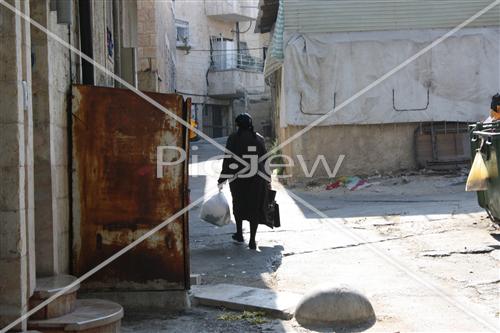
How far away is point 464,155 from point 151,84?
297 inches

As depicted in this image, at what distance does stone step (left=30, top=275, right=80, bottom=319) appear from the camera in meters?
4.12

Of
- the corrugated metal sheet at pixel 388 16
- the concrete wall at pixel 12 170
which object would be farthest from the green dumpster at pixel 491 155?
the corrugated metal sheet at pixel 388 16

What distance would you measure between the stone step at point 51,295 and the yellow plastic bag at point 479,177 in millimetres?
5302

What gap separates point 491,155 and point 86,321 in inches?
216

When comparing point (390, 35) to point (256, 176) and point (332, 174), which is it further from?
point (256, 176)

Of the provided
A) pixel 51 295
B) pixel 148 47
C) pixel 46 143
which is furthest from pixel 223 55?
pixel 51 295

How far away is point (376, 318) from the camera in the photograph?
16.8 ft

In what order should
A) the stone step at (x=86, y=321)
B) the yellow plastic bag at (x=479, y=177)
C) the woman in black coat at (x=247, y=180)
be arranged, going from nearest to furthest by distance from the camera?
the stone step at (x=86, y=321), the yellow plastic bag at (x=479, y=177), the woman in black coat at (x=247, y=180)

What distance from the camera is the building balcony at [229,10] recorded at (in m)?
35.4

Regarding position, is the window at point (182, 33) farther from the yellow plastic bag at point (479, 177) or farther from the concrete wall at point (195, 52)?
the yellow plastic bag at point (479, 177)

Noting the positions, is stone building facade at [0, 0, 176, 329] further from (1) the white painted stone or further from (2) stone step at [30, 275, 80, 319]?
(1) the white painted stone

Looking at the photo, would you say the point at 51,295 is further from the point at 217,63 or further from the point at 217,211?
the point at 217,63

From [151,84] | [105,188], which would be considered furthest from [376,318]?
[151,84]

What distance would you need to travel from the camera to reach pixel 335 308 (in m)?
4.94
